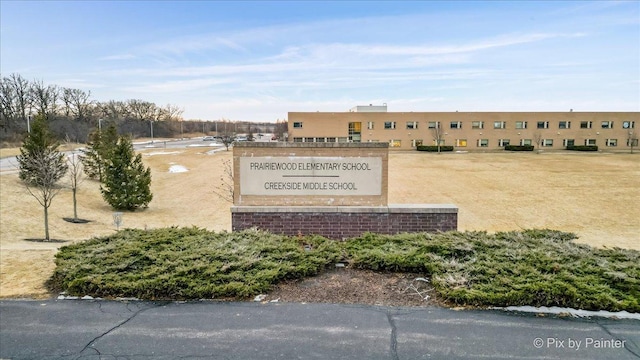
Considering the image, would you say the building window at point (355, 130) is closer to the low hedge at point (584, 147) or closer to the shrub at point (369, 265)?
the low hedge at point (584, 147)

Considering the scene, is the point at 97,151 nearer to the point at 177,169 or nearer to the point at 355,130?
the point at 177,169

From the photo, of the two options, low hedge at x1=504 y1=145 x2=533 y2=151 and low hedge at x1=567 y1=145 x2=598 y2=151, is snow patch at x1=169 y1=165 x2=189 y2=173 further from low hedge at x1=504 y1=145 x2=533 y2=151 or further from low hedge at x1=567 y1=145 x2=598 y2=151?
low hedge at x1=567 y1=145 x2=598 y2=151

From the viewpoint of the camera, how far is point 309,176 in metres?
11.8

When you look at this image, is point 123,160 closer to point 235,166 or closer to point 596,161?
point 235,166

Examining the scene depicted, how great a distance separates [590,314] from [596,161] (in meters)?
56.1

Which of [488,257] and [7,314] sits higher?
[488,257]

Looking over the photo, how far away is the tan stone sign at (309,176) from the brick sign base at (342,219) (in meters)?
0.46

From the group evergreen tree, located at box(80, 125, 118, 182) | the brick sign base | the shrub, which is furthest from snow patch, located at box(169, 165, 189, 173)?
the shrub

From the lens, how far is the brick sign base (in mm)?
11531

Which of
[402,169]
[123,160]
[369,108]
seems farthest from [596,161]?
[123,160]

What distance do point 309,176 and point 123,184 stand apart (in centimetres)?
1976

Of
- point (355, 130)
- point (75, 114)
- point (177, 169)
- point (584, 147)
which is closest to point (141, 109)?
point (75, 114)

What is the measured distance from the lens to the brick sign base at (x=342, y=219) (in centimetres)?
1153

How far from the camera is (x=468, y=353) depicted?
17.7ft
